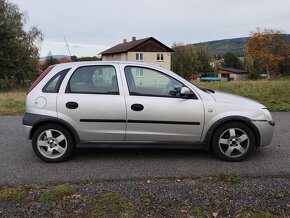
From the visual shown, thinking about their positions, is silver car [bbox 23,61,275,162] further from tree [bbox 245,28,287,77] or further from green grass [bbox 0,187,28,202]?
tree [bbox 245,28,287,77]

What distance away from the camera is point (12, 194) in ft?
13.9

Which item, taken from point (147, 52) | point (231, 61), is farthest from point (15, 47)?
point (231, 61)

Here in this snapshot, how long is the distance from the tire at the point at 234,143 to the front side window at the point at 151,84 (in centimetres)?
96

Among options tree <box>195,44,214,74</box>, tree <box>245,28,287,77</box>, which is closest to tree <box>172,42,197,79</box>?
tree <box>195,44,214,74</box>

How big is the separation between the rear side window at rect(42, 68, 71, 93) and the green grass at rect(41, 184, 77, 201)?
6.01ft

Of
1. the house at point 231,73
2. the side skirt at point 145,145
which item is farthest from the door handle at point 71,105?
the house at point 231,73

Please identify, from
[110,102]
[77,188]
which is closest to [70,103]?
[110,102]

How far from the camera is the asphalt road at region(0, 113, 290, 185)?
5039 millimetres

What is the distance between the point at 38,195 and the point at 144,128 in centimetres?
201

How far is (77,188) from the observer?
14.7 ft

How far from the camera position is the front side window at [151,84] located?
5680mm

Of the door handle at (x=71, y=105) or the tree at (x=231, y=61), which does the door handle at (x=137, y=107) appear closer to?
the door handle at (x=71, y=105)

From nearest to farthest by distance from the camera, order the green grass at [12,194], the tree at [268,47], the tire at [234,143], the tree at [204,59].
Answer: the green grass at [12,194] → the tire at [234,143] → the tree at [268,47] → the tree at [204,59]

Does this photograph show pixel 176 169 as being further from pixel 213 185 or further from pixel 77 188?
pixel 77 188
